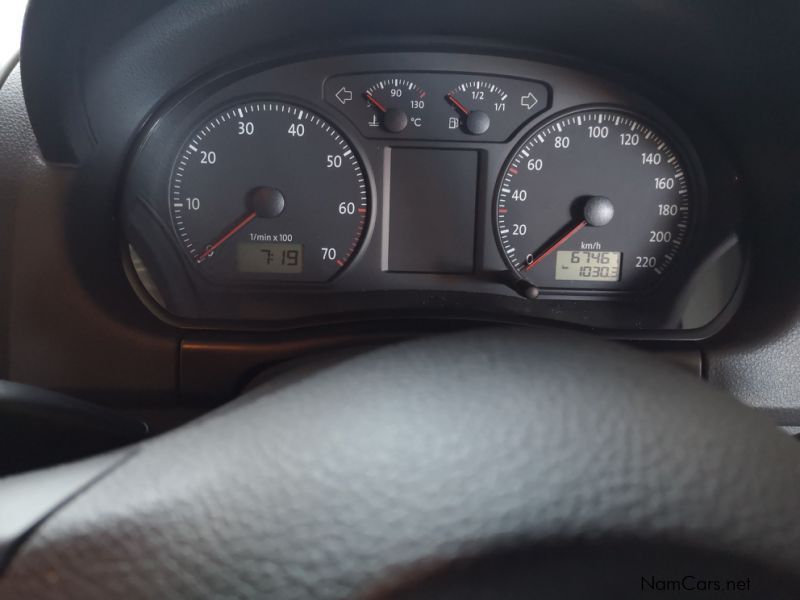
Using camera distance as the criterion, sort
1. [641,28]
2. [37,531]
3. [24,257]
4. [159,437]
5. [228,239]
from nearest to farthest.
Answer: [37,531]
[159,437]
[24,257]
[641,28]
[228,239]

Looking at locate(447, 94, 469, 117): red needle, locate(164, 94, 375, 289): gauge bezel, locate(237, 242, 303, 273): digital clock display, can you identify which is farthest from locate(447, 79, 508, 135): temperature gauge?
locate(237, 242, 303, 273): digital clock display

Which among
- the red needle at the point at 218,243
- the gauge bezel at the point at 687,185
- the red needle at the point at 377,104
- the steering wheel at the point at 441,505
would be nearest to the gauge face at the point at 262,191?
the red needle at the point at 218,243

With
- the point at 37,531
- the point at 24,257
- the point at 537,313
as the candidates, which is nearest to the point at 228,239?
the point at 24,257

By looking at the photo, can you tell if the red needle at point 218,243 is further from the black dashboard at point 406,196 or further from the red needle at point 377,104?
the red needle at point 377,104

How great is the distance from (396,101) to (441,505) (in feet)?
4.05

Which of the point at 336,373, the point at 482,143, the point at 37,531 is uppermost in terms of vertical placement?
the point at 482,143

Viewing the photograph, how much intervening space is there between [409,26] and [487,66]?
0.70 ft

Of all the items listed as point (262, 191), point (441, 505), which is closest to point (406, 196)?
point (262, 191)

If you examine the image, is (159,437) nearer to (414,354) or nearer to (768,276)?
(414,354)

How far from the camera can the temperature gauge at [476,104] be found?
5.75 feet

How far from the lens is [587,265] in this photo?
5.89 feet

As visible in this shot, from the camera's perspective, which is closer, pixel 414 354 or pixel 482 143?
pixel 414 354

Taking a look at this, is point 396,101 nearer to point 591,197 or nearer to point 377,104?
point 377,104

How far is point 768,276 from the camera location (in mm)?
1613
